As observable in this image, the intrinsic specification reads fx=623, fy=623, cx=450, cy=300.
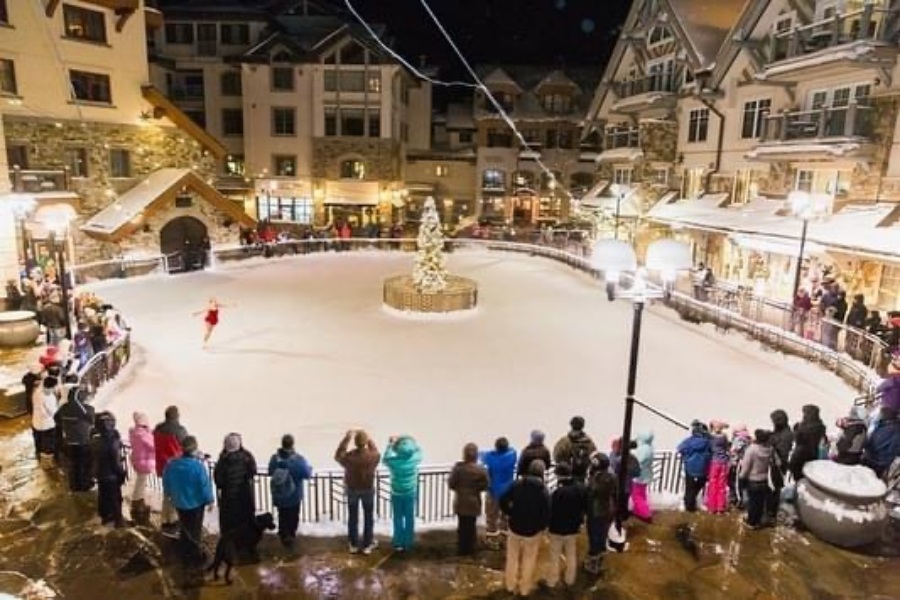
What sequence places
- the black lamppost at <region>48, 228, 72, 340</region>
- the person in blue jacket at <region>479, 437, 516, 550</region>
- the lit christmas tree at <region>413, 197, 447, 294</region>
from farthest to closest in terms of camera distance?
1. the lit christmas tree at <region>413, 197, 447, 294</region>
2. the black lamppost at <region>48, 228, 72, 340</region>
3. the person in blue jacket at <region>479, 437, 516, 550</region>

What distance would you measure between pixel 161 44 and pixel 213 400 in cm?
3795

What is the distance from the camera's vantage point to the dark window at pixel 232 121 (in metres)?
42.6

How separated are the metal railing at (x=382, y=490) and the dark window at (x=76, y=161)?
20.2 meters

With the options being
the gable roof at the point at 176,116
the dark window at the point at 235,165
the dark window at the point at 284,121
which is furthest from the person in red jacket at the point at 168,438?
the dark window at the point at 235,165

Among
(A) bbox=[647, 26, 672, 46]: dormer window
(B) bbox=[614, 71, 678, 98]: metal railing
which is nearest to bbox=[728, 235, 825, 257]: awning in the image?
(B) bbox=[614, 71, 678, 98]: metal railing

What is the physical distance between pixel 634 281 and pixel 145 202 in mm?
23424

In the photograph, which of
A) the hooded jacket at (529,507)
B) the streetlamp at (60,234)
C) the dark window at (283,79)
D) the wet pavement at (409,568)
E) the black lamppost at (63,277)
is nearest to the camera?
the hooded jacket at (529,507)

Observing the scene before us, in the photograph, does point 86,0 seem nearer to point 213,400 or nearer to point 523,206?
point 213,400

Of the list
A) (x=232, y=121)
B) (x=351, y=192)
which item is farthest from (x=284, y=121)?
(x=351, y=192)

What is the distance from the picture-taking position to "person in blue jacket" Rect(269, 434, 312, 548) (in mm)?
7387

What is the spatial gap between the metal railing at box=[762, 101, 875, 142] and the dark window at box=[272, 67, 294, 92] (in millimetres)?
29584

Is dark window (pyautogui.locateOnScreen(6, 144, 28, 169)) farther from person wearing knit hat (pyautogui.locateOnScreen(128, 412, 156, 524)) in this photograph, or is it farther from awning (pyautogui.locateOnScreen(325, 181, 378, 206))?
awning (pyautogui.locateOnScreen(325, 181, 378, 206))

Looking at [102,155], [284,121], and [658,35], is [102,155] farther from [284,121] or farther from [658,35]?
[658,35]

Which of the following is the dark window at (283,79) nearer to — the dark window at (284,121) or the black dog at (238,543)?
the dark window at (284,121)
